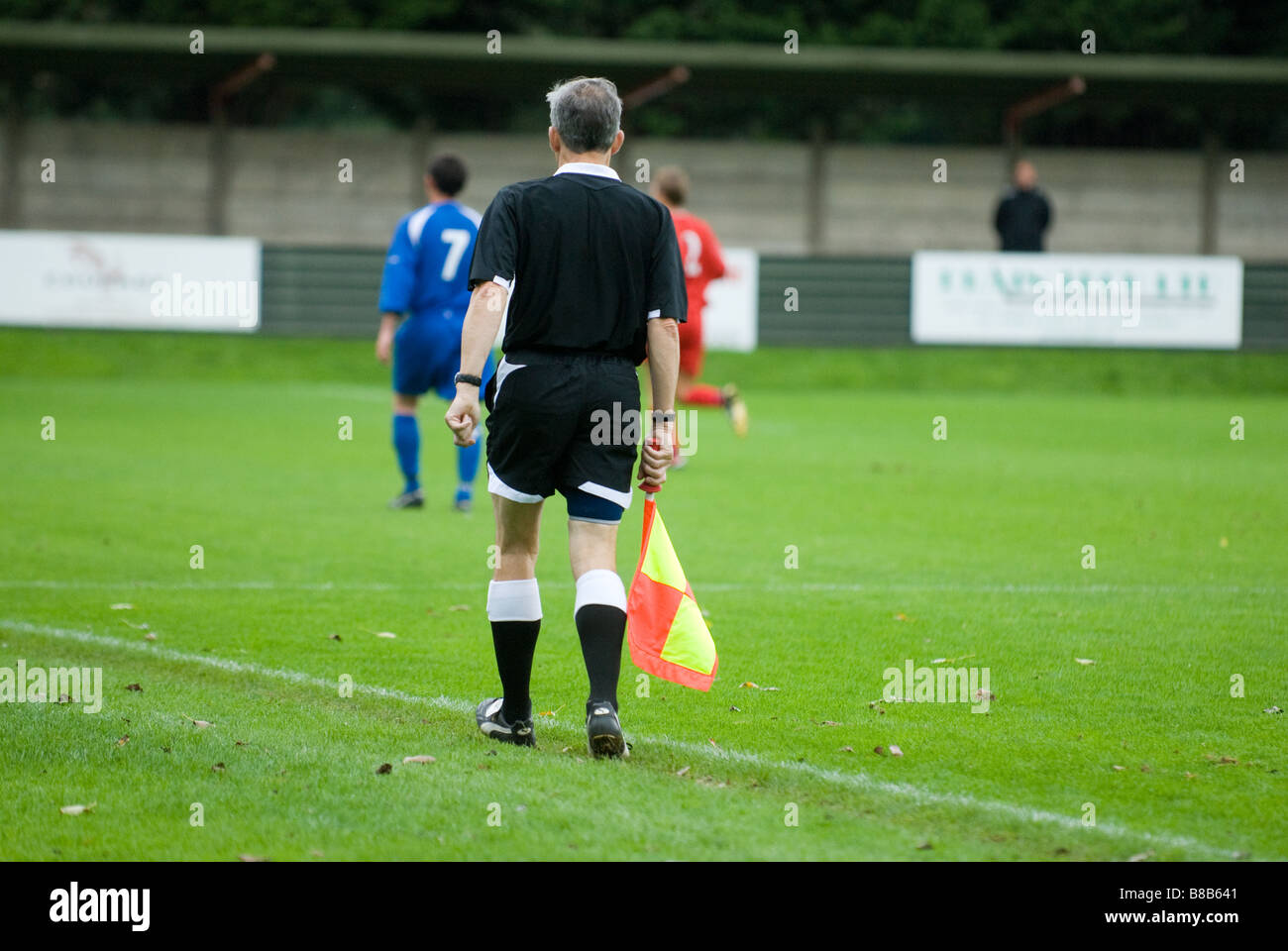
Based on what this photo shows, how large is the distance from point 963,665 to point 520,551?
2.00 meters

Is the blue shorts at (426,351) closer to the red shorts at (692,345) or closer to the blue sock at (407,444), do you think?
the blue sock at (407,444)

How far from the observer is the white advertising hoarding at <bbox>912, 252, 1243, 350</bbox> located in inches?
911

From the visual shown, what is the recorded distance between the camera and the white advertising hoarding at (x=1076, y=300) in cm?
2314

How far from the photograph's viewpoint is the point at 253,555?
28.3ft

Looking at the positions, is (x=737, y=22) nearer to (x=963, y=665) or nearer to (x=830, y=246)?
(x=830, y=246)

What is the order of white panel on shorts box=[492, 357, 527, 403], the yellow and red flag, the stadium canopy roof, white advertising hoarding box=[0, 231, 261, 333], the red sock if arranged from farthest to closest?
1. the stadium canopy roof
2. white advertising hoarding box=[0, 231, 261, 333]
3. the red sock
4. the yellow and red flag
5. white panel on shorts box=[492, 357, 527, 403]

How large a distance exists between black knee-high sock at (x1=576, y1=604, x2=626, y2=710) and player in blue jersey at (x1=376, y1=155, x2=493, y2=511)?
583 cm

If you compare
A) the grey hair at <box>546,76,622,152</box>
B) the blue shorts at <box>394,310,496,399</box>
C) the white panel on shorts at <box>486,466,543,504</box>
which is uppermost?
the grey hair at <box>546,76,622,152</box>

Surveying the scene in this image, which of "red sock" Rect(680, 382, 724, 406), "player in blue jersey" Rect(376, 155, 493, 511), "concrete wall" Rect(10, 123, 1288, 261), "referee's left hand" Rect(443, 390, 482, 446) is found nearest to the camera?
"referee's left hand" Rect(443, 390, 482, 446)

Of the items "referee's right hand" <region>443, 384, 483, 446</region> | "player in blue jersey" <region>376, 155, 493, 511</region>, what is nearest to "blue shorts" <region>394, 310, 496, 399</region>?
"player in blue jersey" <region>376, 155, 493, 511</region>

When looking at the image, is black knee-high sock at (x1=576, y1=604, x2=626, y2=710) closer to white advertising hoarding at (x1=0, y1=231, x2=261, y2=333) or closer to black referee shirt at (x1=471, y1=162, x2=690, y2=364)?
black referee shirt at (x1=471, y1=162, x2=690, y2=364)

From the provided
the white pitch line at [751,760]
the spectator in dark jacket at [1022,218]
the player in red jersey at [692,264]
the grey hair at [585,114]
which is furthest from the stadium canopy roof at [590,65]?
the grey hair at [585,114]

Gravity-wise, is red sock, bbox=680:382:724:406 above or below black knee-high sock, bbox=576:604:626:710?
above
